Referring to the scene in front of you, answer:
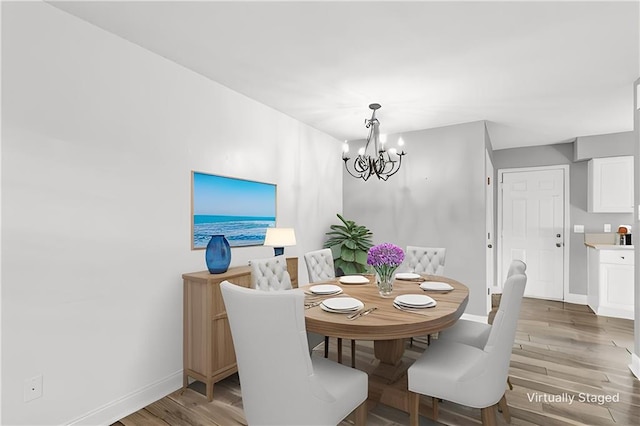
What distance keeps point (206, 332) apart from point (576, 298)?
574cm

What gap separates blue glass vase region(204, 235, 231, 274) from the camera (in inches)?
102

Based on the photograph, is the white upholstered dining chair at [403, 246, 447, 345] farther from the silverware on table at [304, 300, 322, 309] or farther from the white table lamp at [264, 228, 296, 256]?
the silverware on table at [304, 300, 322, 309]

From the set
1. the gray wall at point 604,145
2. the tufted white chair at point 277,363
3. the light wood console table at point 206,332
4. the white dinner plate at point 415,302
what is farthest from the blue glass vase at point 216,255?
the gray wall at point 604,145

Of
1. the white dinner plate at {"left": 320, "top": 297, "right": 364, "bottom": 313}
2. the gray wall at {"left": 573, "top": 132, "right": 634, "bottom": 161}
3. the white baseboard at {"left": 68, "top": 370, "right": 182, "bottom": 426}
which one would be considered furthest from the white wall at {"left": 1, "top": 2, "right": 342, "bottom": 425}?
the gray wall at {"left": 573, "top": 132, "right": 634, "bottom": 161}

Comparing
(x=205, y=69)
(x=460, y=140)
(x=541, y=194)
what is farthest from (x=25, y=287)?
(x=541, y=194)

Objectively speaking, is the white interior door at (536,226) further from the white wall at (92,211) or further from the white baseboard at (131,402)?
the white baseboard at (131,402)

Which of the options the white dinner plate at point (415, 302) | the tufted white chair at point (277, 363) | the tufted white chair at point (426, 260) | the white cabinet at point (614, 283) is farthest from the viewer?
the white cabinet at point (614, 283)

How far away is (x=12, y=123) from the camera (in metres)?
1.78

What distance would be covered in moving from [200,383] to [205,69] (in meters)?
2.65

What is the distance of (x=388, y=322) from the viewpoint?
1717 mm

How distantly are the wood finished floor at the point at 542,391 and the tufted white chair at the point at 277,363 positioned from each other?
32.8 inches

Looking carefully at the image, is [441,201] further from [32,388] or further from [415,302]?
[32,388]

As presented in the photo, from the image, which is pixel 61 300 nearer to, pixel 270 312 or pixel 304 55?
pixel 270 312

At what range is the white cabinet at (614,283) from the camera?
4293mm
